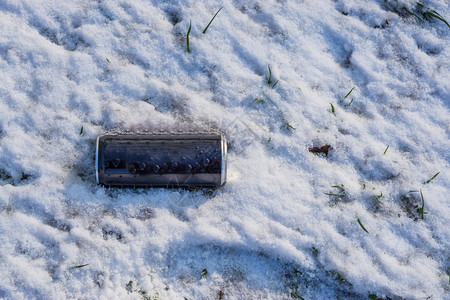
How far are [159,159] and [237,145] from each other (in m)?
0.62

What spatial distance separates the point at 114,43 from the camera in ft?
10.3

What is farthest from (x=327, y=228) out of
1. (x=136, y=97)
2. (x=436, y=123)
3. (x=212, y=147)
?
(x=136, y=97)

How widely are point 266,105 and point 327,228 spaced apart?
1029 millimetres

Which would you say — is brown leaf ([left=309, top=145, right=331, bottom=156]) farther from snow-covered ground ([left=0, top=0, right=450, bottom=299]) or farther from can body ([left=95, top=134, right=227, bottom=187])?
can body ([left=95, top=134, right=227, bottom=187])

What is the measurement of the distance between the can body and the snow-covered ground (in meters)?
0.18

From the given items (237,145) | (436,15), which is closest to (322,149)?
(237,145)

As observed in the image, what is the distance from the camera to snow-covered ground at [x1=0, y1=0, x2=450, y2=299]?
278cm

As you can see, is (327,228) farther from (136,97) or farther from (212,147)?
(136,97)

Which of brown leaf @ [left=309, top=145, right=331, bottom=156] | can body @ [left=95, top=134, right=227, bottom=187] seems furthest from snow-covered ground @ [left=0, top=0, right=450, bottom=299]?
can body @ [left=95, top=134, right=227, bottom=187]

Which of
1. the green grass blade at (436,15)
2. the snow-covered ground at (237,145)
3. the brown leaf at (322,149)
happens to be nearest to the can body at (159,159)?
the snow-covered ground at (237,145)

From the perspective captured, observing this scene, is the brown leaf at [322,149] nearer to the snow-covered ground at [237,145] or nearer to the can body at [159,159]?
the snow-covered ground at [237,145]

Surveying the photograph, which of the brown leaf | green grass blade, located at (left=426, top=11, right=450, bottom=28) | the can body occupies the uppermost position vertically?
green grass blade, located at (left=426, top=11, right=450, bottom=28)

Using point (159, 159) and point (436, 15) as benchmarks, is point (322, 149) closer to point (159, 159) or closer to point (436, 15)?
point (159, 159)

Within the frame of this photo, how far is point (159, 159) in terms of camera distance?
2.72 meters
